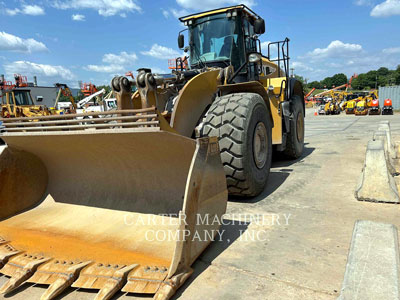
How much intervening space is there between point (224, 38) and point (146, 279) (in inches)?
163

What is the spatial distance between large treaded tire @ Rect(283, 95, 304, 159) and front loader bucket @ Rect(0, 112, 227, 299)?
3865 millimetres

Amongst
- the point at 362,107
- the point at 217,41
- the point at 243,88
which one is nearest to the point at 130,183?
the point at 243,88

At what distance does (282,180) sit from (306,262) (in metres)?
2.61

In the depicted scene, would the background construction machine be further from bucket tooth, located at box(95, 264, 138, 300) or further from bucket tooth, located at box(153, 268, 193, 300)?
bucket tooth, located at box(95, 264, 138, 300)

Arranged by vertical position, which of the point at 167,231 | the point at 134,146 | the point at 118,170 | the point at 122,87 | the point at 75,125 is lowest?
the point at 167,231

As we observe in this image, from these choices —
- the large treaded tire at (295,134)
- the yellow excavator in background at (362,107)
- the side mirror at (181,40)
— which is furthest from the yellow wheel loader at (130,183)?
the yellow excavator in background at (362,107)

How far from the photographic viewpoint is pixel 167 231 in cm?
284

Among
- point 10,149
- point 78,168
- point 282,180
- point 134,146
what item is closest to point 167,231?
point 134,146

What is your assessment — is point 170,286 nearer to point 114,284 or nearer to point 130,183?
point 114,284

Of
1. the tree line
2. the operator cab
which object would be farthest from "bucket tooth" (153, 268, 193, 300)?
the tree line

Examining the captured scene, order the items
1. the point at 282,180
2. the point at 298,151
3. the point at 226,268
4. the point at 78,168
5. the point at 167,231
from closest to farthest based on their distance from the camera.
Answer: the point at 226,268
the point at 167,231
the point at 78,168
the point at 282,180
the point at 298,151

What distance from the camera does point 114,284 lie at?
211cm

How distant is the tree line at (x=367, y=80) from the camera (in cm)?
8716

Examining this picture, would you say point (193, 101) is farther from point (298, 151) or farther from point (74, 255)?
point (298, 151)
